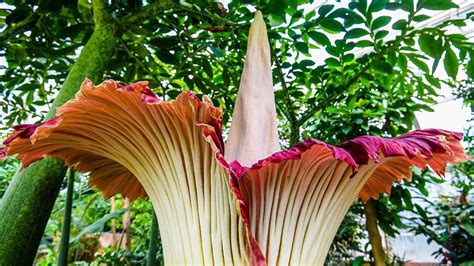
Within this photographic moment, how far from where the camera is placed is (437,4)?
0.66 m

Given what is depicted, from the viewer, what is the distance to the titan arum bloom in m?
0.30

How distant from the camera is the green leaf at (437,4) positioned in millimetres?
648

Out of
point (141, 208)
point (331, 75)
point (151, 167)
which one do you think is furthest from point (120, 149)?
point (141, 208)

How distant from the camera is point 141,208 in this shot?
125 inches

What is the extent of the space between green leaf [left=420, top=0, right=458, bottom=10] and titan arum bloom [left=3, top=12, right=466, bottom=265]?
39 centimetres

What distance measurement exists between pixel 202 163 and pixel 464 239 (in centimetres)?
233

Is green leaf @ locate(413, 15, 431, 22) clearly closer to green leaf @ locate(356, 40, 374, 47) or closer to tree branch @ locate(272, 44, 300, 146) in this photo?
green leaf @ locate(356, 40, 374, 47)

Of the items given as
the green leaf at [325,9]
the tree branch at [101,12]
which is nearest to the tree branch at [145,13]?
the tree branch at [101,12]

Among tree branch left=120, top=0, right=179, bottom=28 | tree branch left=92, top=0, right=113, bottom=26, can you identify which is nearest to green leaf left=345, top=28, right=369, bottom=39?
tree branch left=120, top=0, right=179, bottom=28

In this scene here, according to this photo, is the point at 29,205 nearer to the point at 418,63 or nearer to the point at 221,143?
the point at 221,143

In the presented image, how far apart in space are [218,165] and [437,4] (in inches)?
22.2

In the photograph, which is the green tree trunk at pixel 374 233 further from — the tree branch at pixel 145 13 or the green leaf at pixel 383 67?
the tree branch at pixel 145 13

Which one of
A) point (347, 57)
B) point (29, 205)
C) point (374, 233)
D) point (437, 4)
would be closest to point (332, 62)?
point (347, 57)

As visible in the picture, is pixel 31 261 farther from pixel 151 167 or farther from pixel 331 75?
pixel 331 75
